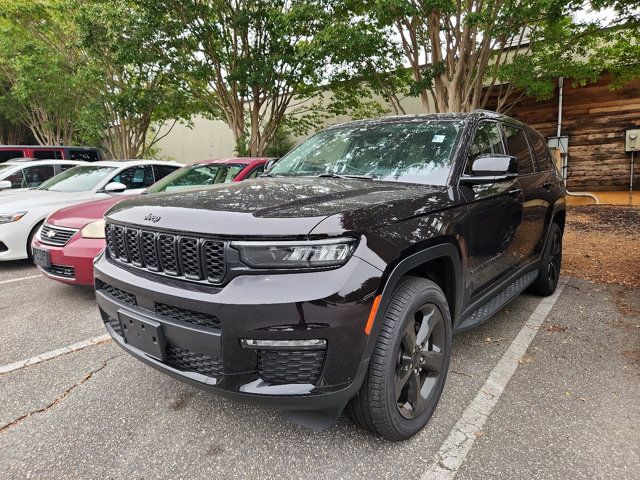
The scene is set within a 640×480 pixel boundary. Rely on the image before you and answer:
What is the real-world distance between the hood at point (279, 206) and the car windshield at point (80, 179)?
4.36 m

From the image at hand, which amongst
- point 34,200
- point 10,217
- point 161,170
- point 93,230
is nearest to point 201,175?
point 161,170

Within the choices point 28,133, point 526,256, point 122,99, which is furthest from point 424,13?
point 28,133

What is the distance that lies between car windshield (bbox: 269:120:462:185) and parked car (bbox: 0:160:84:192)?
601 centimetres

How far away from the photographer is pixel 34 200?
5.74 m

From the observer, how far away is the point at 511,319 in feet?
12.5

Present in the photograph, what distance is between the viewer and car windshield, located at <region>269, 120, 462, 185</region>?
2660mm

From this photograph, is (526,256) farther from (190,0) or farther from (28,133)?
(28,133)

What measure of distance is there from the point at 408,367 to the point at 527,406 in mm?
911

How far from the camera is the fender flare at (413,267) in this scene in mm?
1833

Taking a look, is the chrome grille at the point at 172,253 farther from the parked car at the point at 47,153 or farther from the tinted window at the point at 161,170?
the parked car at the point at 47,153

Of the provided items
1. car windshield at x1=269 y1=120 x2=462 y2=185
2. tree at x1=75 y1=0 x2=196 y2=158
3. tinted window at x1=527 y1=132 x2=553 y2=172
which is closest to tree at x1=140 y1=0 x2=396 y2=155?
tree at x1=75 y1=0 x2=196 y2=158

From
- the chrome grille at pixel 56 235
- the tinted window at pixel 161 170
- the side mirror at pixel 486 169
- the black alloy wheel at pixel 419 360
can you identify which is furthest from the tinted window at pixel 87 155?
the black alloy wheel at pixel 419 360

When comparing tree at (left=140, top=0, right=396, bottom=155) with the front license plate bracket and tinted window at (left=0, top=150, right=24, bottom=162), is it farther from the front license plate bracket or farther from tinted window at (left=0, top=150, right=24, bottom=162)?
the front license plate bracket

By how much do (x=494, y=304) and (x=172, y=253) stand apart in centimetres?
231
